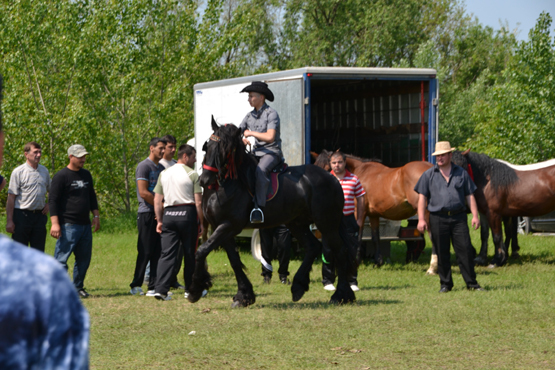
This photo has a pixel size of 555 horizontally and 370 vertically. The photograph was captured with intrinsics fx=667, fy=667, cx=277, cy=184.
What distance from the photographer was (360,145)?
46.8ft

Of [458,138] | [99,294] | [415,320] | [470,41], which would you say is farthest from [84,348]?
[470,41]

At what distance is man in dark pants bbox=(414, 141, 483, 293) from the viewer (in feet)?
27.7

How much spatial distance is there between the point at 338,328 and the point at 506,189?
274 inches

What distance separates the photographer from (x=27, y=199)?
8.35 meters

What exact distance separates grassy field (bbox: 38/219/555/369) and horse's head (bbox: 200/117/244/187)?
1.51 meters

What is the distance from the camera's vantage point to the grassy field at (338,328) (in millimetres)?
5156

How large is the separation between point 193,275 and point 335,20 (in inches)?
1285

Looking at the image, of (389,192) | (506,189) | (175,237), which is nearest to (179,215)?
(175,237)

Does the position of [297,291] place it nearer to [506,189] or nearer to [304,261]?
[304,261]

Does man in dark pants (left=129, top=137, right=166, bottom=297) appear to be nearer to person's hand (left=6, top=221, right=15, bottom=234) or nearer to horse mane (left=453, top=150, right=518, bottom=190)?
person's hand (left=6, top=221, right=15, bottom=234)

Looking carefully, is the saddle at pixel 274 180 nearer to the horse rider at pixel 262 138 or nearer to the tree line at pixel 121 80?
the horse rider at pixel 262 138

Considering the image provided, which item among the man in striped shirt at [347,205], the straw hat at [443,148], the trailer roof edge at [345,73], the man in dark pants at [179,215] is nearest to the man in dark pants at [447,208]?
the straw hat at [443,148]

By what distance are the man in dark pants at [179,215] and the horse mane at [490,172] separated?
6.03 metres

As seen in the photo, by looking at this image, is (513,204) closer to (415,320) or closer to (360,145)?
(360,145)
